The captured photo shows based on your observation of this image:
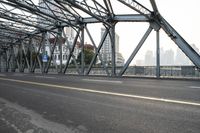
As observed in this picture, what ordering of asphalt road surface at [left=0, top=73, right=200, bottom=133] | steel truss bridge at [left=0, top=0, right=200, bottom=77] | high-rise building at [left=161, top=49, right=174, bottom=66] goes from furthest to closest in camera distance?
high-rise building at [left=161, top=49, right=174, bottom=66], steel truss bridge at [left=0, top=0, right=200, bottom=77], asphalt road surface at [left=0, top=73, right=200, bottom=133]

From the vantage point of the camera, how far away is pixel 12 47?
172ft

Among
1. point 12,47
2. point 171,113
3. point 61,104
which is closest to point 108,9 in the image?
point 61,104

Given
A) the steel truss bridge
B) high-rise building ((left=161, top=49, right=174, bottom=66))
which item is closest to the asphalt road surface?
the steel truss bridge

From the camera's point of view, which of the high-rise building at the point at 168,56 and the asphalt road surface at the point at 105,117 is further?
the high-rise building at the point at 168,56

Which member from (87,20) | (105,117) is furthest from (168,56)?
(105,117)

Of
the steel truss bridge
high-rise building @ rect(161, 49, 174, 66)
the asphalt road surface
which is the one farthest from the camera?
high-rise building @ rect(161, 49, 174, 66)

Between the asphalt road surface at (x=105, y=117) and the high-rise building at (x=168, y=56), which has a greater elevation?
the high-rise building at (x=168, y=56)

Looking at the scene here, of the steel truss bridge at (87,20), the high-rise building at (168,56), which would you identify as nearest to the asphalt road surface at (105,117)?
the steel truss bridge at (87,20)

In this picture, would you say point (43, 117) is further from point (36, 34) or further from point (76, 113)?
point (36, 34)

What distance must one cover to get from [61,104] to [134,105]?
Result: 2102mm

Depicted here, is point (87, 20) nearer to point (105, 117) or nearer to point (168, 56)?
point (105, 117)

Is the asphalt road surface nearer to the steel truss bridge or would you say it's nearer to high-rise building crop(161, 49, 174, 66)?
the steel truss bridge

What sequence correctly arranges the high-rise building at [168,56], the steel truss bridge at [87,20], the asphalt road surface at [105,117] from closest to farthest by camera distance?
the asphalt road surface at [105,117] < the steel truss bridge at [87,20] < the high-rise building at [168,56]

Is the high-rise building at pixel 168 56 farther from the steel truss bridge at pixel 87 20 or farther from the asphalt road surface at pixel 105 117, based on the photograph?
the asphalt road surface at pixel 105 117
